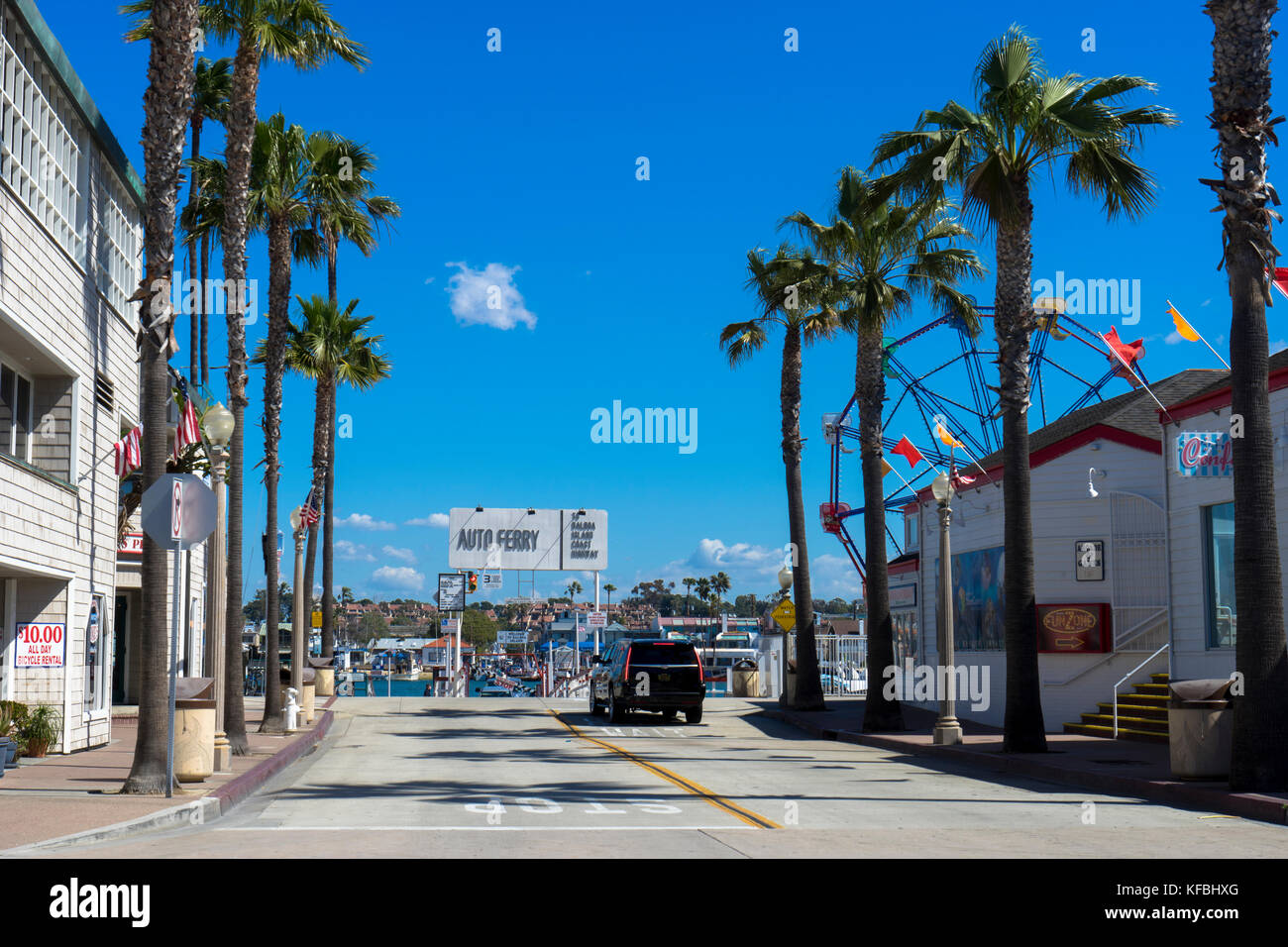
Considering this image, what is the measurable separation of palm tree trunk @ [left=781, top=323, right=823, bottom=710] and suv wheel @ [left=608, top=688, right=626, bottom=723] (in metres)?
4.55

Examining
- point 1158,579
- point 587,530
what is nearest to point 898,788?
point 1158,579

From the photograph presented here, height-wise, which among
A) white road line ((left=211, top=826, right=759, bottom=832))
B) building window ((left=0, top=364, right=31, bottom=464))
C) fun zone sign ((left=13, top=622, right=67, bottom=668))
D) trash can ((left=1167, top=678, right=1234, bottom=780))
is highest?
building window ((left=0, top=364, right=31, bottom=464))

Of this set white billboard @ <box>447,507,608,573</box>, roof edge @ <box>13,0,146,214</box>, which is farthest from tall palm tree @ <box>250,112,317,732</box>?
white billboard @ <box>447,507,608,573</box>

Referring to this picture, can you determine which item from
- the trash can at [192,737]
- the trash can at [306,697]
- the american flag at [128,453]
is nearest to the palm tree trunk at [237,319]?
the american flag at [128,453]

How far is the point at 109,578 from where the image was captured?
80.3 ft

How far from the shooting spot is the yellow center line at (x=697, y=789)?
12.9m

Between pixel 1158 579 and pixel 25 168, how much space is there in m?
21.3

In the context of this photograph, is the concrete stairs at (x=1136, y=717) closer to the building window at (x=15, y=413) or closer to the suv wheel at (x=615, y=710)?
the suv wheel at (x=615, y=710)

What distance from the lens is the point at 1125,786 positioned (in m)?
16.4

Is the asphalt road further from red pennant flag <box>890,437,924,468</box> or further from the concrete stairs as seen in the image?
red pennant flag <box>890,437,924,468</box>

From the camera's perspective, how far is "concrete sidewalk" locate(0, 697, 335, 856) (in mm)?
11367

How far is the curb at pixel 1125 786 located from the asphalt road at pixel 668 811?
431 mm

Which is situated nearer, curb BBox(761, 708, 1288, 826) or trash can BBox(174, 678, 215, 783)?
curb BBox(761, 708, 1288, 826)

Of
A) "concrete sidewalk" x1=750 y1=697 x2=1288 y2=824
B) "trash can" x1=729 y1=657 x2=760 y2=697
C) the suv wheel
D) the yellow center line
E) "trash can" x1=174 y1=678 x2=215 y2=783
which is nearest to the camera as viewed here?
the yellow center line
